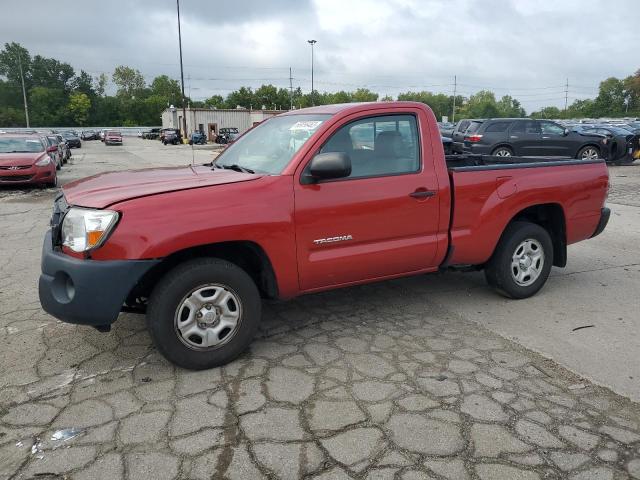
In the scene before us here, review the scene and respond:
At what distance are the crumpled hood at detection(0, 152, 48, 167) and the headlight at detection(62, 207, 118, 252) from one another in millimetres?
11631

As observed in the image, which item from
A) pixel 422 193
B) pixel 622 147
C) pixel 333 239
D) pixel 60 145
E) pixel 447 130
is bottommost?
pixel 333 239

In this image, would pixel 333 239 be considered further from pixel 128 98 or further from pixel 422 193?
pixel 128 98

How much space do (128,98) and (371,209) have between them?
137460 mm

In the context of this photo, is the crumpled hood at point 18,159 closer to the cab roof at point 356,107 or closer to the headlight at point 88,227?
the cab roof at point 356,107

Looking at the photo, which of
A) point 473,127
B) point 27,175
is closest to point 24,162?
point 27,175

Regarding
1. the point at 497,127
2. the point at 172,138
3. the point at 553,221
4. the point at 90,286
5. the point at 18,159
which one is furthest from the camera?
the point at 172,138

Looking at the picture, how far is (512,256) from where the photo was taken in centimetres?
472

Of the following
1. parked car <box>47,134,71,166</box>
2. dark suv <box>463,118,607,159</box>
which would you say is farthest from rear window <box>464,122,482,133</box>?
parked car <box>47,134,71,166</box>

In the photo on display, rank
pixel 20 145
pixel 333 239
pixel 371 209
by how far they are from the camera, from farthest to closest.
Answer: pixel 20 145, pixel 371 209, pixel 333 239

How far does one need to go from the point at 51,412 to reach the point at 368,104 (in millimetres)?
3087

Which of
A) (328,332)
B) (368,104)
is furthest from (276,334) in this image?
(368,104)

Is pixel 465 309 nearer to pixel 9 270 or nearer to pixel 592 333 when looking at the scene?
pixel 592 333

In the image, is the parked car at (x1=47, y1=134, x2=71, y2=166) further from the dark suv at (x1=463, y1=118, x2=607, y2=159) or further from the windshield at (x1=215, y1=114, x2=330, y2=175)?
the windshield at (x1=215, y1=114, x2=330, y2=175)

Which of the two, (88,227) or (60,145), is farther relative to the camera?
(60,145)
